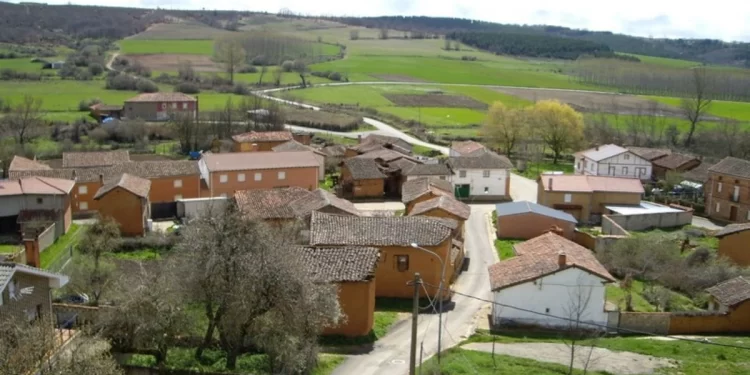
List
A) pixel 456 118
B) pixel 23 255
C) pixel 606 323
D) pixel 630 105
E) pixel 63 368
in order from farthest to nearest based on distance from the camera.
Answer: pixel 630 105 < pixel 456 118 < pixel 23 255 < pixel 606 323 < pixel 63 368

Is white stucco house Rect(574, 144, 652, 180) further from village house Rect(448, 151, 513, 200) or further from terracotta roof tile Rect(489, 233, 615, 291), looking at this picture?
terracotta roof tile Rect(489, 233, 615, 291)

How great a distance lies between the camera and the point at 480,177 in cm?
5091

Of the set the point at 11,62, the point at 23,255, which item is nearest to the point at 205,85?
the point at 11,62

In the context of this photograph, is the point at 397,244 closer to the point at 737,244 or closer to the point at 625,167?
the point at 737,244

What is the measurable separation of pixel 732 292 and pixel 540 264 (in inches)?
295

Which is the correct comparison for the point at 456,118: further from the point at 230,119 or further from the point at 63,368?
the point at 63,368

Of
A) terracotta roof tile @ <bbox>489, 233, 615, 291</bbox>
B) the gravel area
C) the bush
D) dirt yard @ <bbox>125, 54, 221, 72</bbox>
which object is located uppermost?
dirt yard @ <bbox>125, 54, 221, 72</bbox>

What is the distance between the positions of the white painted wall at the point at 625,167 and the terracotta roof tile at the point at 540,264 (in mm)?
27490

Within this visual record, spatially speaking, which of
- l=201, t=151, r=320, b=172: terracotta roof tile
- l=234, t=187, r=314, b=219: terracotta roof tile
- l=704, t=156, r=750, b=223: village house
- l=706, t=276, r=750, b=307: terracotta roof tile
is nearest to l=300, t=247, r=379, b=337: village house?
l=234, t=187, r=314, b=219: terracotta roof tile

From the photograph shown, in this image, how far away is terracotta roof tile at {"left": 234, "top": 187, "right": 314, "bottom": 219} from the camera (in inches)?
1372

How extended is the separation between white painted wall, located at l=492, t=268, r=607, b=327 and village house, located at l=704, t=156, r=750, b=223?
954 inches

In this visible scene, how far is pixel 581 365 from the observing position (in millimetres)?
22078

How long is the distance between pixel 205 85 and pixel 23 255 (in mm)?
77735

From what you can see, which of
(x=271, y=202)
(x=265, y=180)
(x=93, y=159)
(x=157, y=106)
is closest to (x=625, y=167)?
(x=265, y=180)
